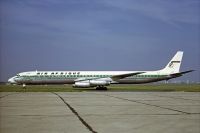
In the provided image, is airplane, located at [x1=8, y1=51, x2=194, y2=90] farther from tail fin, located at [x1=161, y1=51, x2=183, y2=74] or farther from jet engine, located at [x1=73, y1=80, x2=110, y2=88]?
tail fin, located at [x1=161, y1=51, x2=183, y2=74]

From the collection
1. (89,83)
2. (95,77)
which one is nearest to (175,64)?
(95,77)

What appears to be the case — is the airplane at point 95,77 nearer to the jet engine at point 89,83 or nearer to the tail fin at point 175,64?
the jet engine at point 89,83

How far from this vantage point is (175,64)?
5466 cm

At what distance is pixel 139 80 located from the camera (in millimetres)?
51531

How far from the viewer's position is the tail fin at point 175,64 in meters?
54.0

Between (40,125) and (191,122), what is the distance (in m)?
4.11

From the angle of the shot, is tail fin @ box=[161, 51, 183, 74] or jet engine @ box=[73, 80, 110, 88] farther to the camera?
tail fin @ box=[161, 51, 183, 74]

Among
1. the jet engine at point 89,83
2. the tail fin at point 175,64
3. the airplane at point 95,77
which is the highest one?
the tail fin at point 175,64

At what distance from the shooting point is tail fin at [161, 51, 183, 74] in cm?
5396

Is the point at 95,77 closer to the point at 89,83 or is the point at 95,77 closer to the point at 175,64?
the point at 89,83

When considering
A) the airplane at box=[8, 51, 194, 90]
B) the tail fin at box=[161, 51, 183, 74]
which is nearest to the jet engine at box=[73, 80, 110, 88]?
the airplane at box=[8, 51, 194, 90]

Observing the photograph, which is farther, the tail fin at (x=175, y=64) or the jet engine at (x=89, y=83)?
the tail fin at (x=175, y=64)

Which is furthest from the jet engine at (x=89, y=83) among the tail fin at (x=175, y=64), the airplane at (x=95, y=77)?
the tail fin at (x=175, y=64)

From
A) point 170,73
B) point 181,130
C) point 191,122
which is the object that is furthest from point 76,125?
point 170,73
